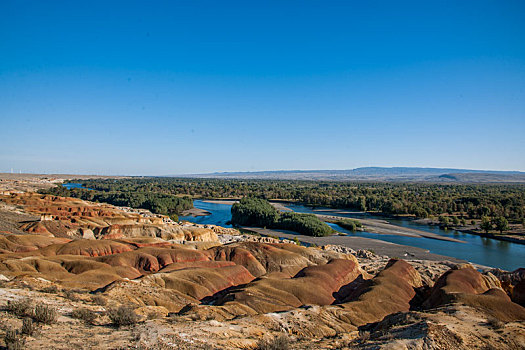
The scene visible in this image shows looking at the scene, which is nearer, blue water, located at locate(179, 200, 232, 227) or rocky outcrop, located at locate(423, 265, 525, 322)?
rocky outcrop, located at locate(423, 265, 525, 322)

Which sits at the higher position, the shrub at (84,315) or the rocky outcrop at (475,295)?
the shrub at (84,315)

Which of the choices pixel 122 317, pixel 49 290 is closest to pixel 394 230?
pixel 49 290

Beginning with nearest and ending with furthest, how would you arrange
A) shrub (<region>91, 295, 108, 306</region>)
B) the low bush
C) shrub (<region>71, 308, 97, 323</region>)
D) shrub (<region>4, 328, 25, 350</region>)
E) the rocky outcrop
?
shrub (<region>4, 328, 25, 350</region>) → shrub (<region>71, 308, 97, 323</region>) → shrub (<region>91, 295, 108, 306</region>) → the low bush → the rocky outcrop

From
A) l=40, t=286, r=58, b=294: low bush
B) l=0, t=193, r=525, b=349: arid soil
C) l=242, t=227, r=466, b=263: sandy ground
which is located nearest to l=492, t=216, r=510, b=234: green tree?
l=242, t=227, r=466, b=263: sandy ground

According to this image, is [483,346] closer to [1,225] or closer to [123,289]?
[123,289]

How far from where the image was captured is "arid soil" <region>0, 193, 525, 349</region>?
12.6 m

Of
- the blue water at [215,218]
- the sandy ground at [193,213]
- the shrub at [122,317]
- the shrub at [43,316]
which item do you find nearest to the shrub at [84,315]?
the shrub at [122,317]

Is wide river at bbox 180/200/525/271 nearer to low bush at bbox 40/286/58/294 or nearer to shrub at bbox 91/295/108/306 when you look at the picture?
shrub at bbox 91/295/108/306

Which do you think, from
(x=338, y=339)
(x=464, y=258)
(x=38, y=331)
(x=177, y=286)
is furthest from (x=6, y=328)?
(x=464, y=258)

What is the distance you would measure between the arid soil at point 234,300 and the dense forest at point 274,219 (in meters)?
25.9

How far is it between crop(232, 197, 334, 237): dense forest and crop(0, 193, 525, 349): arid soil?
1019 inches

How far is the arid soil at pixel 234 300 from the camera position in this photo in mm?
12555

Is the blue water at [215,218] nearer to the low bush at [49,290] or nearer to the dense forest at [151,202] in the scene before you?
the dense forest at [151,202]

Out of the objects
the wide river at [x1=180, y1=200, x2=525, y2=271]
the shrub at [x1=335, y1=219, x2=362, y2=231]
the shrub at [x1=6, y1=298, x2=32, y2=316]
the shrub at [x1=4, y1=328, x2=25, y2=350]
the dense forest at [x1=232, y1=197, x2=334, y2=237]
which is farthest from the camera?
the shrub at [x1=335, y1=219, x2=362, y2=231]
